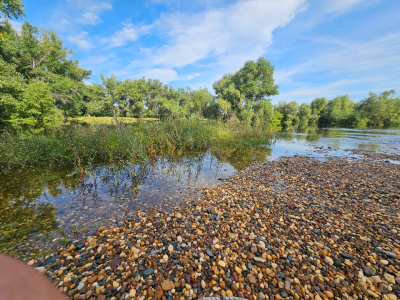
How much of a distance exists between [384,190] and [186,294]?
7.70 meters

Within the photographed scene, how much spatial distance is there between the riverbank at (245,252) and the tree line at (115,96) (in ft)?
20.3

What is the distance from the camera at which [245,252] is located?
309cm

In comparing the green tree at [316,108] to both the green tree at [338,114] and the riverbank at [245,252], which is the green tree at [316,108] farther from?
the riverbank at [245,252]

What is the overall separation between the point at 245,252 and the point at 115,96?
67208 mm

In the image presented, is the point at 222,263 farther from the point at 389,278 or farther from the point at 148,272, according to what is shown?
the point at 389,278

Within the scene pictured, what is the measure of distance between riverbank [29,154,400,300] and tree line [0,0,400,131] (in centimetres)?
620

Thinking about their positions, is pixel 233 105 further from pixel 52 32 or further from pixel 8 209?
pixel 52 32

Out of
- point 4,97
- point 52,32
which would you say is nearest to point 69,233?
point 4,97

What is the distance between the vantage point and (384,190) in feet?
18.6

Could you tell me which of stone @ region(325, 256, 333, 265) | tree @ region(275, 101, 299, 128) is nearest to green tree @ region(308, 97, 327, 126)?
tree @ region(275, 101, 299, 128)

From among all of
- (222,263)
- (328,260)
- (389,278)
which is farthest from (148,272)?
(389,278)

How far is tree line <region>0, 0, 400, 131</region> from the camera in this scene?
42.2 ft

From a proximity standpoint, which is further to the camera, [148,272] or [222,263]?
[222,263]

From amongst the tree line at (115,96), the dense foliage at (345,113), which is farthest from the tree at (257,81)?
the dense foliage at (345,113)
